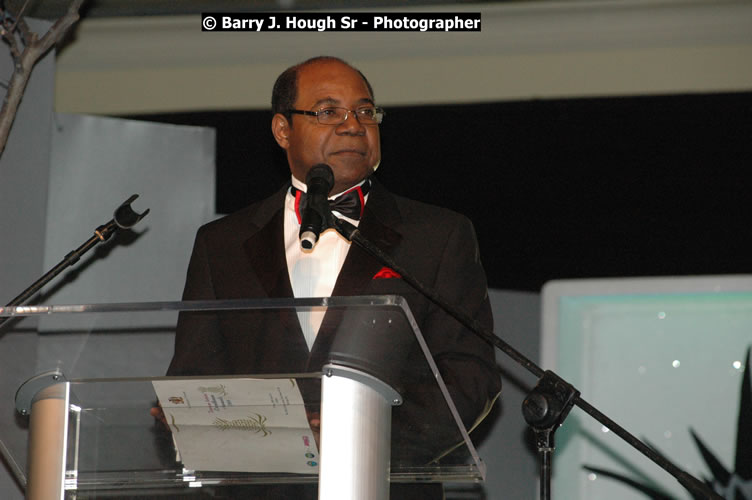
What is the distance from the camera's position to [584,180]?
147 inches

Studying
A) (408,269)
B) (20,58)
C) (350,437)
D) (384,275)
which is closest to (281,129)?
(408,269)

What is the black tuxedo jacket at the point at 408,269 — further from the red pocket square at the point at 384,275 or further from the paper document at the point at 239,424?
the paper document at the point at 239,424

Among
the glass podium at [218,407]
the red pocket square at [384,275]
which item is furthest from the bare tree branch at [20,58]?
the glass podium at [218,407]

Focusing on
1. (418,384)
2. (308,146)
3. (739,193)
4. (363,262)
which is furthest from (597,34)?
(418,384)

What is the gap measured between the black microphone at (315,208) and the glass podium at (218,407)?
1.11 ft

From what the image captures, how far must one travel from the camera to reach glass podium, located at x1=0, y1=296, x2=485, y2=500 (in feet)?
4.83

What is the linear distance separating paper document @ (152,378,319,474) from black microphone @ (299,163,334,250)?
34cm

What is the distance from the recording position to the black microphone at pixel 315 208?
5.97 feet

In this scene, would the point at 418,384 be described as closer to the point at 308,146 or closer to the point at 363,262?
the point at 363,262

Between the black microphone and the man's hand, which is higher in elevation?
the black microphone

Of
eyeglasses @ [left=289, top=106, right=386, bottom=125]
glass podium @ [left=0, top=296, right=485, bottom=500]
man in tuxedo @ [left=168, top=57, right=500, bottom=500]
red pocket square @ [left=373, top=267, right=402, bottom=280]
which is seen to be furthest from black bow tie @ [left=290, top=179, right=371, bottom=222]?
glass podium @ [left=0, top=296, right=485, bottom=500]

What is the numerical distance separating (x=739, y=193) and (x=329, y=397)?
2556 mm

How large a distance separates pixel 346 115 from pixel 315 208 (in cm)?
85

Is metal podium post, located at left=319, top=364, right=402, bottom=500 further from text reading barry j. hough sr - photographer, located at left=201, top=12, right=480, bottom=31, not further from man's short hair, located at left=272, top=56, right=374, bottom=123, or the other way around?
text reading barry j. hough sr - photographer, located at left=201, top=12, right=480, bottom=31
